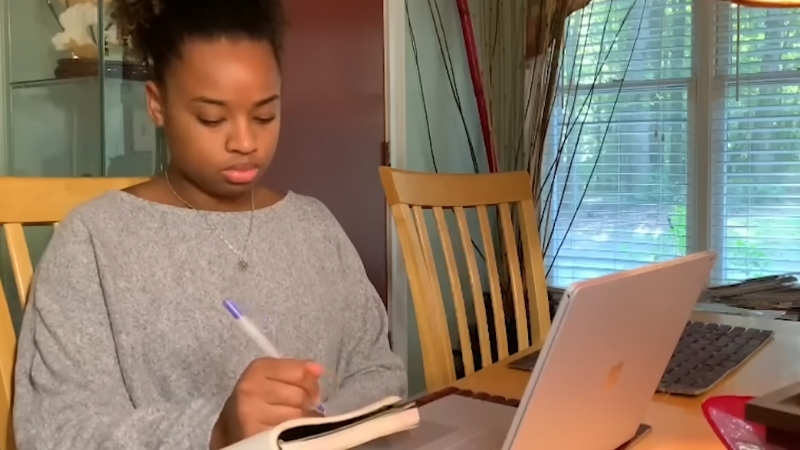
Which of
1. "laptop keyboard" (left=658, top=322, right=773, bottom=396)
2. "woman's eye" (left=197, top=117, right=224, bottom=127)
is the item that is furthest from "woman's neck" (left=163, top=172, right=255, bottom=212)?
"laptop keyboard" (left=658, top=322, right=773, bottom=396)

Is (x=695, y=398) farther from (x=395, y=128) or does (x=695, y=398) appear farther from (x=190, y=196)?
(x=395, y=128)

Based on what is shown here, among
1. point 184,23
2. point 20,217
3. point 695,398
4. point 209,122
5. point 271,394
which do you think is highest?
point 184,23

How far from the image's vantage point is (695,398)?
3.34ft

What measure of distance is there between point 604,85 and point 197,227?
2.01 metres

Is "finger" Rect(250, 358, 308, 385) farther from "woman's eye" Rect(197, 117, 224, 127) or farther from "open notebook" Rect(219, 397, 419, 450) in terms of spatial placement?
"woman's eye" Rect(197, 117, 224, 127)

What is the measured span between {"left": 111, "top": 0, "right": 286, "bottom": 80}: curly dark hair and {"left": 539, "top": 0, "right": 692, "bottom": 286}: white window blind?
1.81 meters

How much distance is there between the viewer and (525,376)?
3.65ft

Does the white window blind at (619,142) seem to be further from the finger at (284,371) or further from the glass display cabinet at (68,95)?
the finger at (284,371)

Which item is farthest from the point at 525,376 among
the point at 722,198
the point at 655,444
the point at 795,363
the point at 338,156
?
the point at 722,198

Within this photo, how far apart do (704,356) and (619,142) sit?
63.6 inches

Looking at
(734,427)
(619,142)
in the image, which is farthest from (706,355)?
(619,142)

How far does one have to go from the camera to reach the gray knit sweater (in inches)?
33.1

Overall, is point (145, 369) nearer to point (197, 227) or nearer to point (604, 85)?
point (197, 227)

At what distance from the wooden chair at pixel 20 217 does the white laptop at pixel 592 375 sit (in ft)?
1.37
